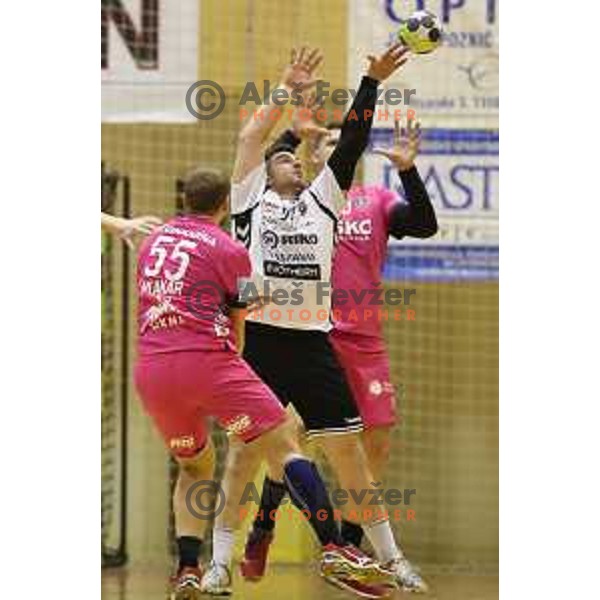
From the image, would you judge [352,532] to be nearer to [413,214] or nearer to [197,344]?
[197,344]

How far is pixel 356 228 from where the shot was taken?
6168 mm

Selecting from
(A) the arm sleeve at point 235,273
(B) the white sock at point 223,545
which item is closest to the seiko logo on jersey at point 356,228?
(A) the arm sleeve at point 235,273

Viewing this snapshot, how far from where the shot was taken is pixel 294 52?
6.16 metres

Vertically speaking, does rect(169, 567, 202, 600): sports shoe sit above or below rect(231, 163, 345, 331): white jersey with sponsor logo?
below

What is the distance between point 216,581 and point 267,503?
0.34 m

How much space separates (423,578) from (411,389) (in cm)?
83

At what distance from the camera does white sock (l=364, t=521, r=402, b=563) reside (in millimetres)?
6035

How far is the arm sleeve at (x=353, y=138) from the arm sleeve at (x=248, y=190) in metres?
0.24

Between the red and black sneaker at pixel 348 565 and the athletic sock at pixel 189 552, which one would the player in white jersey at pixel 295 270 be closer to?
the athletic sock at pixel 189 552

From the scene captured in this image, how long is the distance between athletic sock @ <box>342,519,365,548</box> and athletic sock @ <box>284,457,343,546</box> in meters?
0.38

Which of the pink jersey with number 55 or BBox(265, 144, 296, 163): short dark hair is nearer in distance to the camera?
the pink jersey with number 55

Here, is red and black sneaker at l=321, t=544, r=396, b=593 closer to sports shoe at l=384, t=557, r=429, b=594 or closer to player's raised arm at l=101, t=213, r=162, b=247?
sports shoe at l=384, t=557, r=429, b=594

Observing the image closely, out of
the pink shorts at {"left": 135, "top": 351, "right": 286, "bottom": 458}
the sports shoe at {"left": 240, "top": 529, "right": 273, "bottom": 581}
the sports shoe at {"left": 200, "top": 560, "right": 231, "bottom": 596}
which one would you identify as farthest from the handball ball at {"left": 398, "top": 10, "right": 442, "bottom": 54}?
the sports shoe at {"left": 200, "top": 560, "right": 231, "bottom": 596}

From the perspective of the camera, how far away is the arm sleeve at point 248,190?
230 inches
